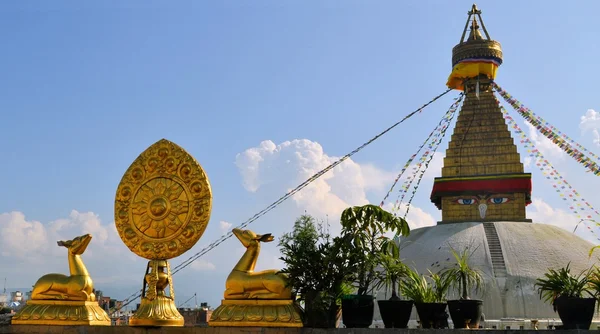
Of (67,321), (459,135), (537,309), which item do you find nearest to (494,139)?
(459,135)

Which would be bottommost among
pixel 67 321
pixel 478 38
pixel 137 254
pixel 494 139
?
pixel 67 321

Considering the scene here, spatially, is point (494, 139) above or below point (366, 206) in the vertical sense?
above

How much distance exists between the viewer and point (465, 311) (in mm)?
11148

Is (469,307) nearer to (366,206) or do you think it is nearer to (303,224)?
(366,206)

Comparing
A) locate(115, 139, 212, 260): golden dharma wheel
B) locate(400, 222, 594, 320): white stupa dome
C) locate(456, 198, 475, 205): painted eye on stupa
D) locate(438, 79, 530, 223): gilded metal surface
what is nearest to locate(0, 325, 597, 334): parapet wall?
locate(115, 139, 212, 260): golden dharma wheel

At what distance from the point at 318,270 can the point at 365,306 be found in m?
1.08

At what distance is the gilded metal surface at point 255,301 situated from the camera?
11719mm

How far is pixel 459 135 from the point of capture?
3275 centimetres

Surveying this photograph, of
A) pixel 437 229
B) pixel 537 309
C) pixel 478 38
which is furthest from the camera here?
pixel 478 38

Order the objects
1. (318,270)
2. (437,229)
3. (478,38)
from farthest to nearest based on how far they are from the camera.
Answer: (478,38)
(437,229)
(318,270)

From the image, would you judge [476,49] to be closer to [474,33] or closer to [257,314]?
[474,33]

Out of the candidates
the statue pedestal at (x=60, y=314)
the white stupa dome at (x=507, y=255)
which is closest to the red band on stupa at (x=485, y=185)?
the white stupa dome at (x=507, y=255)

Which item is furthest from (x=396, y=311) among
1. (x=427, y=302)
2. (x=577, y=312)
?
(x=577, y=312)

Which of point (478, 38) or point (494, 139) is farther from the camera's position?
point (478, 38)
